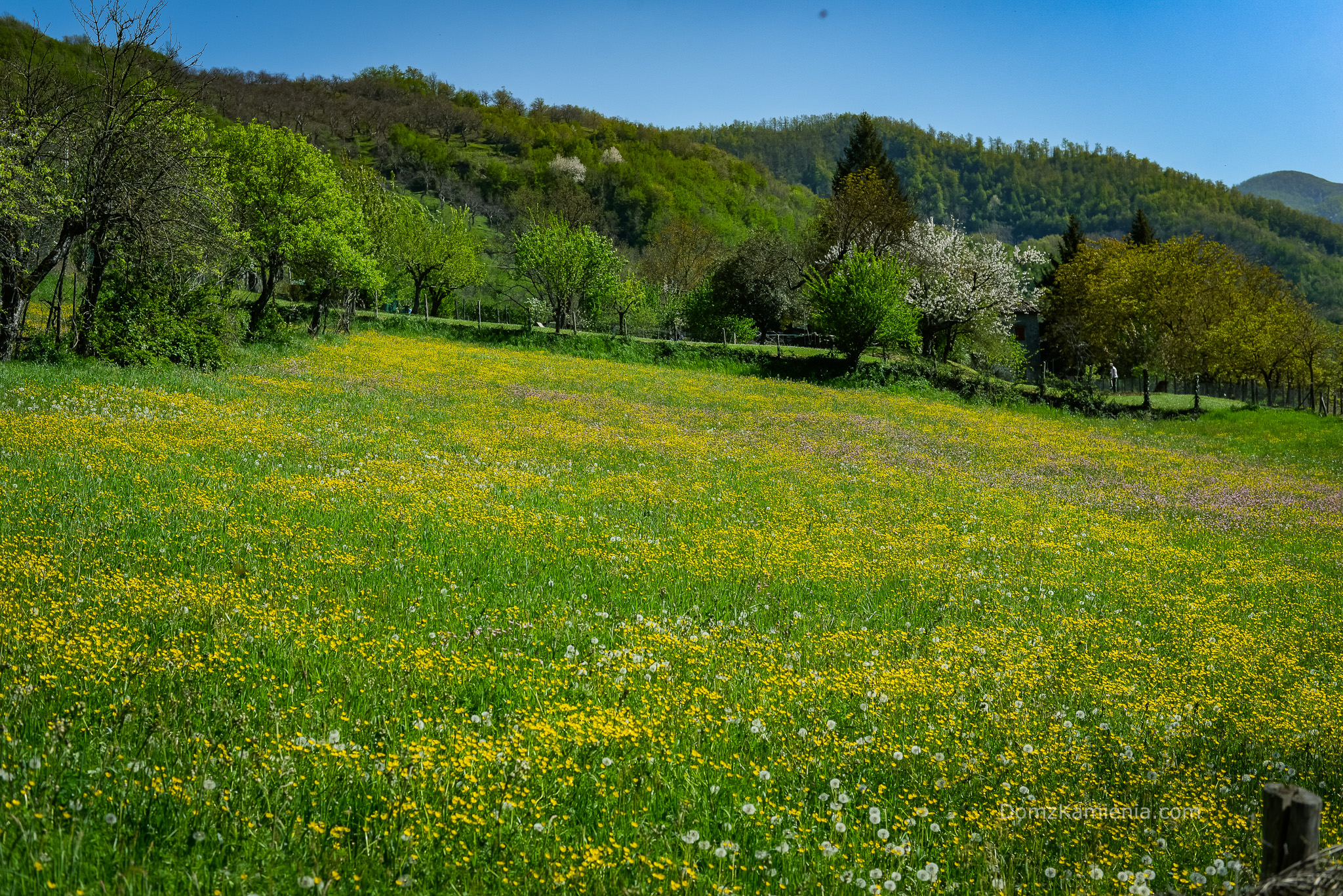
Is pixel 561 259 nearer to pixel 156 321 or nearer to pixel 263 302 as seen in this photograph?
pixel 263 302

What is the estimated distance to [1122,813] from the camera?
5012 millimetres

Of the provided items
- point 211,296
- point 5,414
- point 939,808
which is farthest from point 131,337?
point 939,808

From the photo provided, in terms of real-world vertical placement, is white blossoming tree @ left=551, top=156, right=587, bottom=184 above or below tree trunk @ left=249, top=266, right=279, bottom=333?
above

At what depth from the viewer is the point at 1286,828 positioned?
9.64ft

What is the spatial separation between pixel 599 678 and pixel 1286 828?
4.65m

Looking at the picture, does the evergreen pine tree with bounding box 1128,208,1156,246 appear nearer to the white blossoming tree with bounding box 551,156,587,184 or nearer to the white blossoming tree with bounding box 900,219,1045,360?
the white blossoming tree with bounding box 900,219,1045,360

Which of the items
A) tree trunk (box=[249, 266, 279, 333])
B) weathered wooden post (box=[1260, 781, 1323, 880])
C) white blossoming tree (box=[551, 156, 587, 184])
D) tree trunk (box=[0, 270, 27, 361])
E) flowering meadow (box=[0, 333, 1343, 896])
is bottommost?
flowering meadow (box=[0, 333, 1343, 896])

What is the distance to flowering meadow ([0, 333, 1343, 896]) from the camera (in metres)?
4.07

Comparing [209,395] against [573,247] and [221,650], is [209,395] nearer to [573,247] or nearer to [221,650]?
[221,650]

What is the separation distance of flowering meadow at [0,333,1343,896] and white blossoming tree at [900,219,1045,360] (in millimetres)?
48449

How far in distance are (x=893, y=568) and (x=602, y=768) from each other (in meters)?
6.85

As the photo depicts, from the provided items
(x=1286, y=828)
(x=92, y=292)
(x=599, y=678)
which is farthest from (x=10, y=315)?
(x=1286, y=828)

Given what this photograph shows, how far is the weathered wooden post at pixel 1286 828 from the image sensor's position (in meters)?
2.87

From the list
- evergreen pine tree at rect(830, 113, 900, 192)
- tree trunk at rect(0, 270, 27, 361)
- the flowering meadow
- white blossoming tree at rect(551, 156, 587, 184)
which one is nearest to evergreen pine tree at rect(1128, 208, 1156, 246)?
evergreen pine tree at rect(830, 113, 900, 192)
